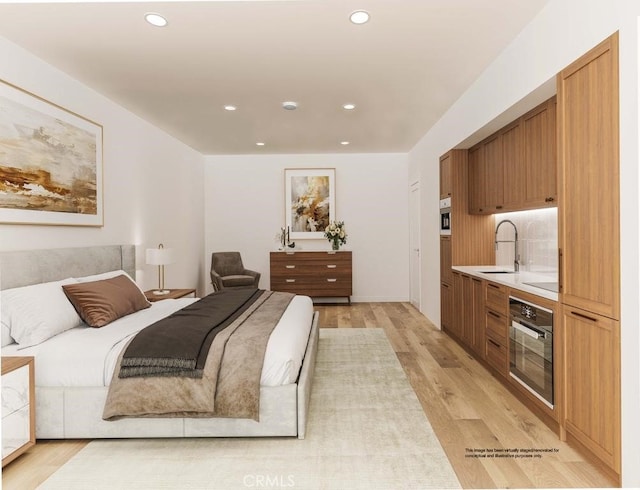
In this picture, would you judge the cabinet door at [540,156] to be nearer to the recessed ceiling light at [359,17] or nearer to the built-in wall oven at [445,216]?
the built-in wall oven at [445,216]

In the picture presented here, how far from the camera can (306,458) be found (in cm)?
224

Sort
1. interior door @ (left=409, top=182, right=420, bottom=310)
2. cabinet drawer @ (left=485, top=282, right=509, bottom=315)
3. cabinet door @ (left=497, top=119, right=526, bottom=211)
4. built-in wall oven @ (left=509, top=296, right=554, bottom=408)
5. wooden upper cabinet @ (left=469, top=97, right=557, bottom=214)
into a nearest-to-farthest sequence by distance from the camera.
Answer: built-in wall oven @ (left=509, top=296, right=554, bottom=408) → wooden upper cabinet @ (left=469, top=97, right=557, bottom=214) → cabinet drawer @ (left=485, top=282, right=509, bottom=315) → cabinet door @ (left=497, top=119, right=526, bottom=211) → interior door @ (left=409, top=182, right=420, bottom=310)

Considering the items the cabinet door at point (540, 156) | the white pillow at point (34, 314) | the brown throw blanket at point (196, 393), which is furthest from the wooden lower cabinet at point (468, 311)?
the white pillow at point (34, 314)

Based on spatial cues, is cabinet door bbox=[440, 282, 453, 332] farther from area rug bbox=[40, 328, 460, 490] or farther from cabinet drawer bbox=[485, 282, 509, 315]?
area rug bbox=[40, 328, 460, 490]

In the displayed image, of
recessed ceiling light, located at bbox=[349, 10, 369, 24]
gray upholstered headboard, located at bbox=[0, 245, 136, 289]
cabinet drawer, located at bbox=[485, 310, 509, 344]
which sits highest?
recessed ceiling light, located at bbox=[349, 10, 369, 24]

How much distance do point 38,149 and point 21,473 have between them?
2.32 meters

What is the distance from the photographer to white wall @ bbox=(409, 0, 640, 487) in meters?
1.84

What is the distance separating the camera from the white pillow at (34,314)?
A: 2.61m

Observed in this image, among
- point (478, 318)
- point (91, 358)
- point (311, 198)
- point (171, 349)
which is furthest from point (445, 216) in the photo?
point (91, 358)

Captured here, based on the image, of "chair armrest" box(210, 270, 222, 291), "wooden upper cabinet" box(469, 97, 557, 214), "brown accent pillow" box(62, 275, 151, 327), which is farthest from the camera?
"chair armrest" box(210, 270, 222, 291)

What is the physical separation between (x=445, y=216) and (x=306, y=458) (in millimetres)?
3570

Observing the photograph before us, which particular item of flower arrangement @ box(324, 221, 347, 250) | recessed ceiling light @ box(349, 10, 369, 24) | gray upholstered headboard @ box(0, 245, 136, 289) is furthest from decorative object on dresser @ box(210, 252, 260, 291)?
recessed ceiling light @ box(349, 10, 369, 24)

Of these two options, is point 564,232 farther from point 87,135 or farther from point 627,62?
point 87,135

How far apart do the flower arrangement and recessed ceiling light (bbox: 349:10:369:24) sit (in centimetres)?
456
